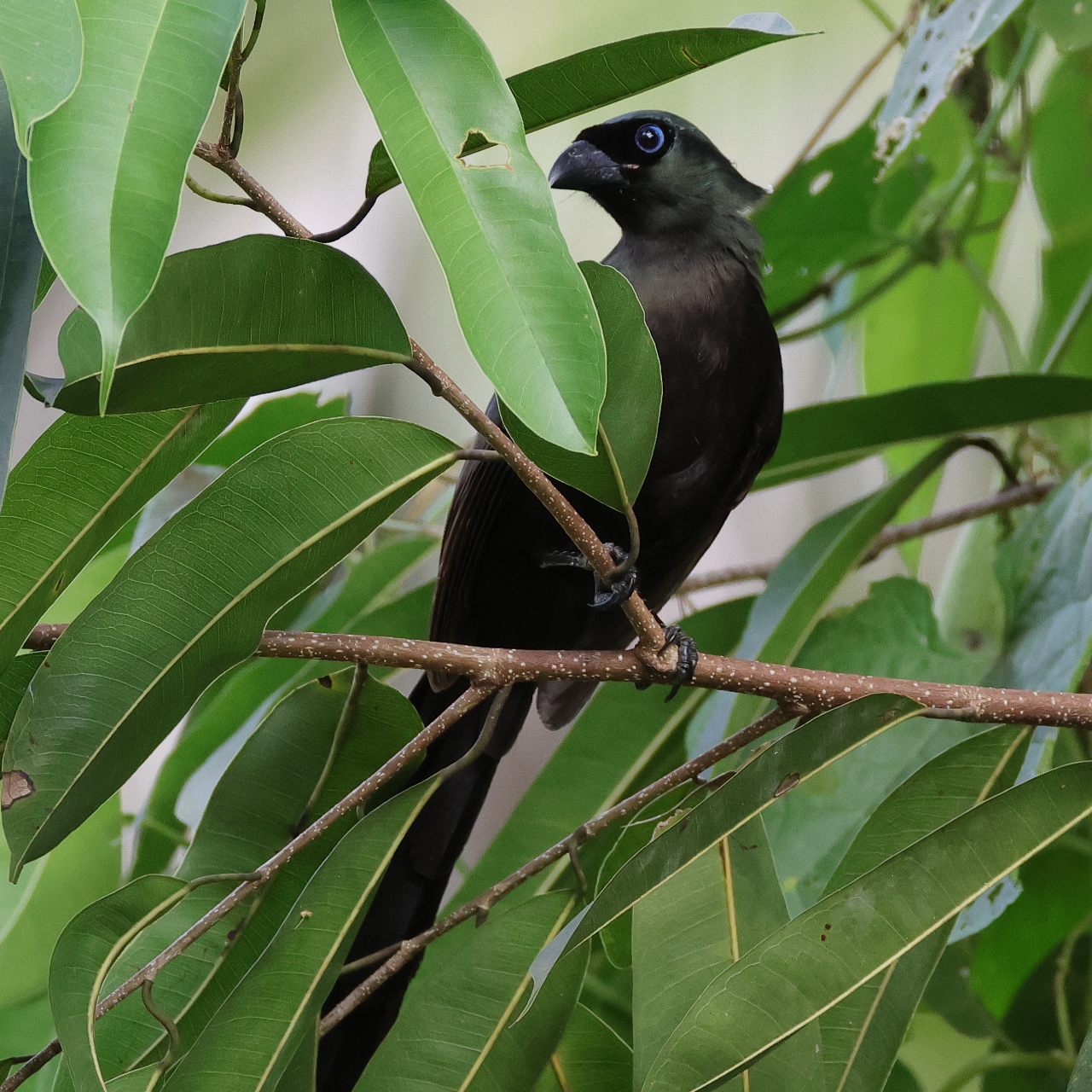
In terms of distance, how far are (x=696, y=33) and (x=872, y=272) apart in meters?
1.21

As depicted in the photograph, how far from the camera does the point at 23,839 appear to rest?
61 cm

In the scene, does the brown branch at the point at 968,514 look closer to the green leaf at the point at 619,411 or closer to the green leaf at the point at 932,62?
the green leaf at the point at 932,62

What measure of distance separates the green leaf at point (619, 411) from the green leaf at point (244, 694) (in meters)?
0.63

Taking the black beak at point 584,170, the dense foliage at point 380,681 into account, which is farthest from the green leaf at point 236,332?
the black beak at point 584,170

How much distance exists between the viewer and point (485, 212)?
48 centimetres

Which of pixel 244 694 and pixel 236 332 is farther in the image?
pixel 244 694

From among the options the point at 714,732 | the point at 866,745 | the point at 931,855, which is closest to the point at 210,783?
the point at 714,732

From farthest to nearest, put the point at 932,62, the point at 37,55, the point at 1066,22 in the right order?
1. the point at 932,62
2. the point at 1066,22
3. the point at 37,55

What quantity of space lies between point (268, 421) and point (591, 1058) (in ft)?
2.86

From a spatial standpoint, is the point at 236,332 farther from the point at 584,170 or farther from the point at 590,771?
the point at 584,170

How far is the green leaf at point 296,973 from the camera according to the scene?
0.63m

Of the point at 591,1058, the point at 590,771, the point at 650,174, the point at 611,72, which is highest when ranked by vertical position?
the point at 650,174

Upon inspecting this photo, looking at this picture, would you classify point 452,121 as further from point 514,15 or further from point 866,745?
point 514,15

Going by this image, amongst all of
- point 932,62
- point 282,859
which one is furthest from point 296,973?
point 932,62
